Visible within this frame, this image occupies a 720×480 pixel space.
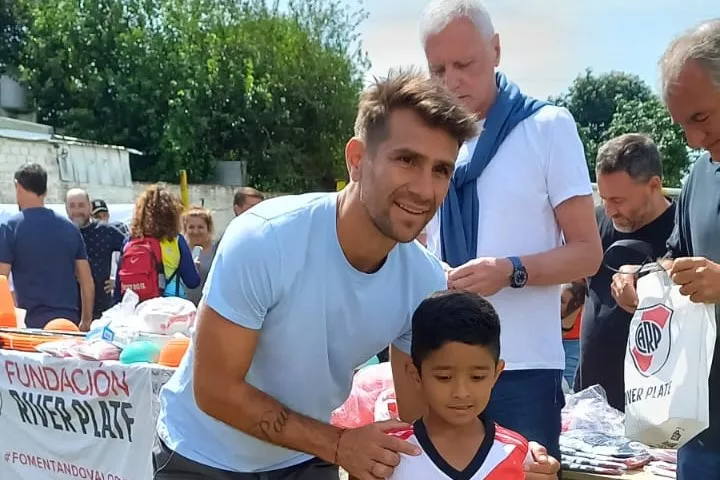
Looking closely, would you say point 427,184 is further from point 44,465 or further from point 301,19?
point 301,19

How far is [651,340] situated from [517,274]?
44 centimetres

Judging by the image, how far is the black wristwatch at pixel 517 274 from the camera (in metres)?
2.51

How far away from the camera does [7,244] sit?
238 inches

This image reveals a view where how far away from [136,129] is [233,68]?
3988mm

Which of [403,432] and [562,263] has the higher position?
[562,263]

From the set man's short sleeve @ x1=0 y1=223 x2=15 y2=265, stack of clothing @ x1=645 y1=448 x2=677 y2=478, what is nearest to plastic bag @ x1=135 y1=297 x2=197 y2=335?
man's short sleeve @ x1=0 y1=223 x2=15 y2=265

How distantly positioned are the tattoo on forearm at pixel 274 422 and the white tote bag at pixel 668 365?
1.09m

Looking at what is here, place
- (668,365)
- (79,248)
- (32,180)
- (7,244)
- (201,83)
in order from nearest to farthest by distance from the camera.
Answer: (668,365), (7,244), (32,180), (79,248), (201,83)

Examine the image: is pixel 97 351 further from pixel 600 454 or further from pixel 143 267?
pixel 600 454

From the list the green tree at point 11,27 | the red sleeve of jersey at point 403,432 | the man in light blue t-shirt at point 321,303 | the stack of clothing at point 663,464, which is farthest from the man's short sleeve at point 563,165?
the green tree at point 11,27

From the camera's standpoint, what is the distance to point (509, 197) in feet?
8.54

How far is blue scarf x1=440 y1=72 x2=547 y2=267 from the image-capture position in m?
2.63

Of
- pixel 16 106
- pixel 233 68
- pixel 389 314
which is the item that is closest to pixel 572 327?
pixel 389 314

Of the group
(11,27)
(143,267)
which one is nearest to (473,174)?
(143,267)
